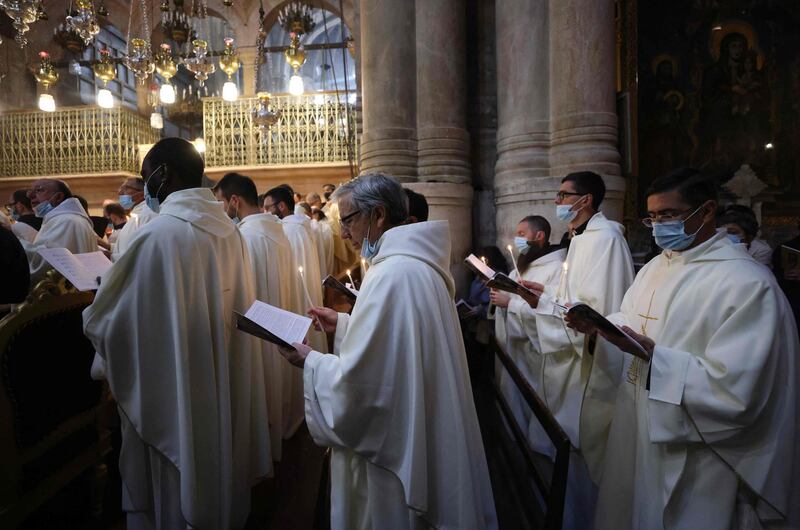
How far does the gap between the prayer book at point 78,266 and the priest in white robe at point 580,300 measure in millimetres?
2483

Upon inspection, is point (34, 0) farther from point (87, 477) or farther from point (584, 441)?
point (584, 441)

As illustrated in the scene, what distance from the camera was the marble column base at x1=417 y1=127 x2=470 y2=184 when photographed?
17.8 feet

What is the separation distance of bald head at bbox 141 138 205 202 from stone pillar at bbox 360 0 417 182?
3264 mm

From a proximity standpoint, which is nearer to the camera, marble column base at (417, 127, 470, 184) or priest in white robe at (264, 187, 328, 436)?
priest in white robe at (264, 187, 328, 436)

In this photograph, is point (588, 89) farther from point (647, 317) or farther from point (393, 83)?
point (647, 317)

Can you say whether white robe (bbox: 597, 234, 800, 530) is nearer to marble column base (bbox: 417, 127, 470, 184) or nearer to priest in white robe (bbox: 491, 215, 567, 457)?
priest in white robe (bbox: 491, 215, 567, 457)

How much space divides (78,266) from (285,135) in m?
10.4

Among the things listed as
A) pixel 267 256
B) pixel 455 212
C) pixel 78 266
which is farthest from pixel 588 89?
pixel 78 266

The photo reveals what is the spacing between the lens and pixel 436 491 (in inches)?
68.7

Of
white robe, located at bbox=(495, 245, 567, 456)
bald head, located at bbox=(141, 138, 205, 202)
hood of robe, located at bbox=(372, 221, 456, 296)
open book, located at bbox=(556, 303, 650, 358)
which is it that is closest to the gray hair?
hood of robe, located at bbox=(372, 221, 456, 296)

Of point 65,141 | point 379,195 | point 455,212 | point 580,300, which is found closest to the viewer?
point 379,195

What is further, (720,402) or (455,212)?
(455,212)

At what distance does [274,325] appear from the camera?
206 centimetres

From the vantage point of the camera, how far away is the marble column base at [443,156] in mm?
5418
